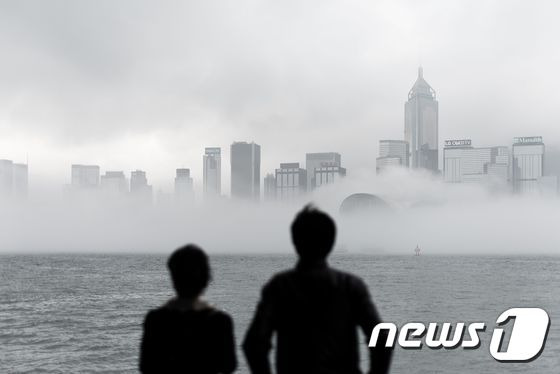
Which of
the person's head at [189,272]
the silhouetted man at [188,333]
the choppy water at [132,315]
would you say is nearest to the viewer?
the silhouetted man at [188,333]

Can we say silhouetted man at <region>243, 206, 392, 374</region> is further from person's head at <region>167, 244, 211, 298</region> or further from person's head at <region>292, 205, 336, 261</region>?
person's head at <region>167, 244, 211, 298</region>

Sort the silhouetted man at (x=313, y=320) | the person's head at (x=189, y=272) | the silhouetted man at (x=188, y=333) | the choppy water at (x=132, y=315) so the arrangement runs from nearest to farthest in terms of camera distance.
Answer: the silhouetted man at (x=313, y=320) < the silhouetted man at (x=188, y=333) < the person's head at (x=189, y=272) < the choppy water at (x=132, y=315)

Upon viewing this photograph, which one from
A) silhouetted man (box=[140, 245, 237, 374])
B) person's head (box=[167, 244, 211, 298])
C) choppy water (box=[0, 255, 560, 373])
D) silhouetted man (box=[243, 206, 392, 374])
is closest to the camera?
silhouetted man (box=[243, 206, 392, 374])

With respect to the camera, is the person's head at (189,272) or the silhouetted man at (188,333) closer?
the silhouetted man at (188,333)

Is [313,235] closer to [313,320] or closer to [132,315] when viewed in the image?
[313,320]

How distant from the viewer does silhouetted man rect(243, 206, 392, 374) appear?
454 centimetres

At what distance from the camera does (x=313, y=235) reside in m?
4.64

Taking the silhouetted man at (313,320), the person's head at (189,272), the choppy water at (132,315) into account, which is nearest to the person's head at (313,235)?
A: the silhouetted man at (313,320)

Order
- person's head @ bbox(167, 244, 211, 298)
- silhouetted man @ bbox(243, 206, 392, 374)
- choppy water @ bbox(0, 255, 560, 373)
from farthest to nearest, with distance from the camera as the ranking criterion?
1. choppy water @ bbox(0, 255, 560, 373)
2. person's head @ bbox(167, 244, 211, 298)
3. silhouetted man @ bbox(243, 206, 392, 374)

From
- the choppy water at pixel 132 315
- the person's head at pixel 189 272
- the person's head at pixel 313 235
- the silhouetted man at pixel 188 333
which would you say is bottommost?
the choppy water at pixel 132 315

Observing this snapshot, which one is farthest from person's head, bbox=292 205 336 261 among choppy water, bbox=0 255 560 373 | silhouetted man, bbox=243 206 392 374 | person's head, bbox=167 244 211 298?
choppy water, bbox=0 255 560 373

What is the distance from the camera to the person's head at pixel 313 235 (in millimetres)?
4637

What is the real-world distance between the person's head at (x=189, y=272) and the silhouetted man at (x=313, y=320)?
1.94ft

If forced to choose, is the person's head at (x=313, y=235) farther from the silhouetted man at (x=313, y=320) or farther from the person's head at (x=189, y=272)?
the person's head at (x=189, y=272)
